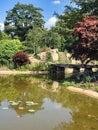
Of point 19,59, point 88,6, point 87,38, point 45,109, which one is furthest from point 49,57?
point 45,109

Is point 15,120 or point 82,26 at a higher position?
point 82,26

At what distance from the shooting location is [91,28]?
23828mm

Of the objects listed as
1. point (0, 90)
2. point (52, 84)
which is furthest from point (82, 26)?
point (0, 90)

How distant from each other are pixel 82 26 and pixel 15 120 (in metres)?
12.3

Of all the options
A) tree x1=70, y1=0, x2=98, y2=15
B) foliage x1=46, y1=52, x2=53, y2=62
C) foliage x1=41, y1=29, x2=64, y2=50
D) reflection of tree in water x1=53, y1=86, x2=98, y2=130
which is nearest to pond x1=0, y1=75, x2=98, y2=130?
reflection of tree in water x1=53, y1=86, x2=98, y2=130

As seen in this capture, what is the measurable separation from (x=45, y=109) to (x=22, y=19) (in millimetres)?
47856

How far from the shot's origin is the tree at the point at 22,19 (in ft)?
204

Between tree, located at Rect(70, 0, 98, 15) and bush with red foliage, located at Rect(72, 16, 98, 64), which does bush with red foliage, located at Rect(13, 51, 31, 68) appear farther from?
bush with red foliage, located at Rect(72, 16, 98, 64)

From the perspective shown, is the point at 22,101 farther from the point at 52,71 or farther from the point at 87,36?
the point at 52,71

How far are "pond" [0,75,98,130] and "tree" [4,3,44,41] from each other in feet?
128

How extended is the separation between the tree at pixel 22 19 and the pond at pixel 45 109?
38872mm

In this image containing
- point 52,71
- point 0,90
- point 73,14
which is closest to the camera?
point 0,90

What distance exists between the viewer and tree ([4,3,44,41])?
6228 cm

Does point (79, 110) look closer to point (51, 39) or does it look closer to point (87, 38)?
point (87, 38)
